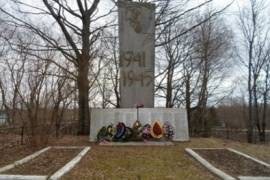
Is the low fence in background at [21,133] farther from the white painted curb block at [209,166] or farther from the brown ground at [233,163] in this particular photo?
the brown ground at [233,163]

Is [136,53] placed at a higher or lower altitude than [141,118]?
higher

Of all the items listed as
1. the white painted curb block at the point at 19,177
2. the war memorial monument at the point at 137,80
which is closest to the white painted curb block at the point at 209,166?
the war memorial monument at the point at 137,80

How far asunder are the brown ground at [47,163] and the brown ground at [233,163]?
3382 millimetres

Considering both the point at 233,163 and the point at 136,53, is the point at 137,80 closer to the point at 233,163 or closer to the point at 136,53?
the point at 136,53

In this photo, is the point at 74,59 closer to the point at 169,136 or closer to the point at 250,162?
the point at 169,136

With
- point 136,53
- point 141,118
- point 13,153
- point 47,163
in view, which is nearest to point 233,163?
point 47,163

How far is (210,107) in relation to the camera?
1088 inches

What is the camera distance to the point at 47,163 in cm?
734

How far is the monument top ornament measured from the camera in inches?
474

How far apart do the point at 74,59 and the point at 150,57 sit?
4093 millimetres

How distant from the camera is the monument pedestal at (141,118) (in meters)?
11.3

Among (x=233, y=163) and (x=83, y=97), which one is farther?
(x=83, y=97)

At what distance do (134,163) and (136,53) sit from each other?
5.68 metres

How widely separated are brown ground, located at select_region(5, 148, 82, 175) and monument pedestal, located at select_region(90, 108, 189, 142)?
7.71 ft
